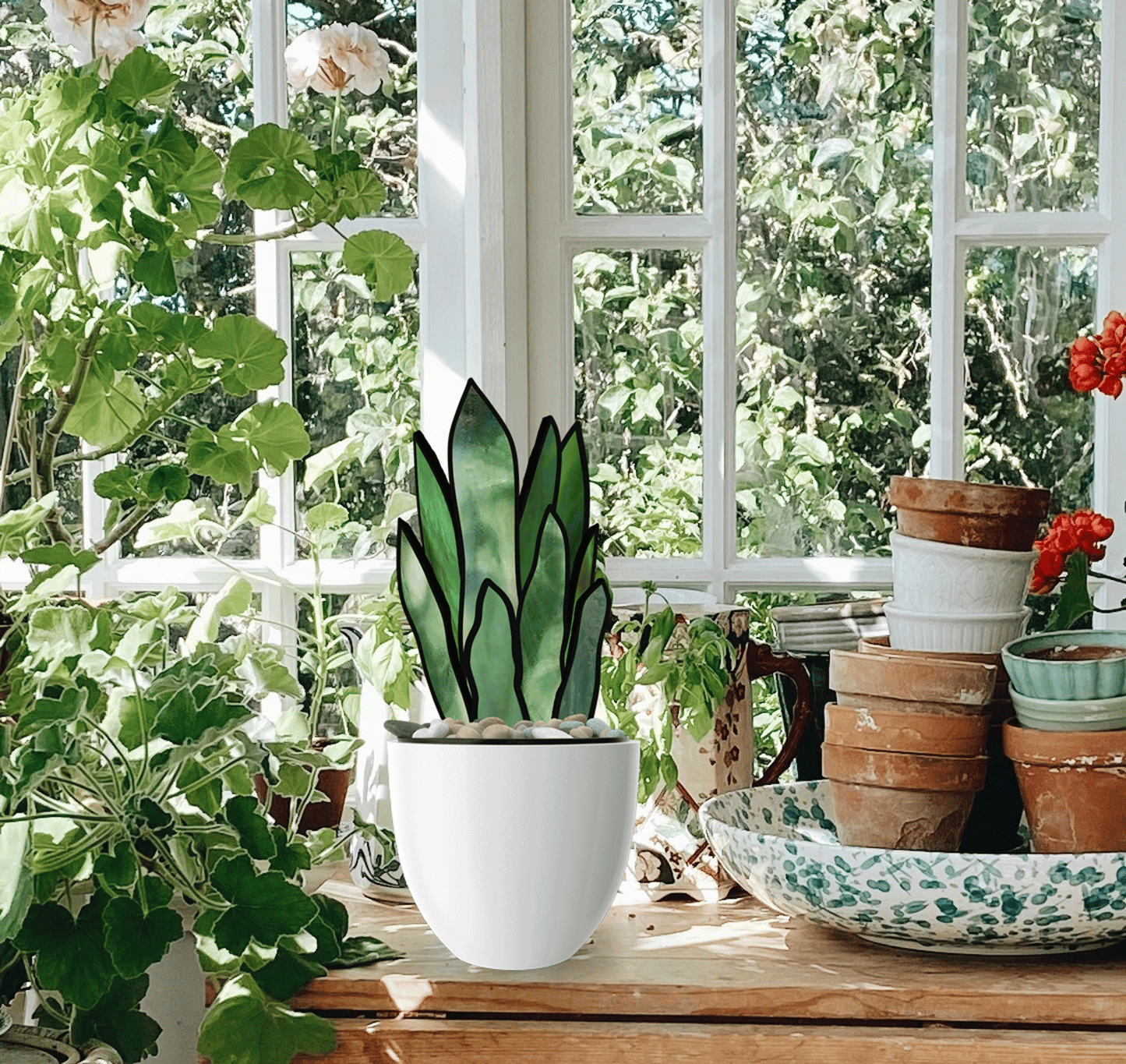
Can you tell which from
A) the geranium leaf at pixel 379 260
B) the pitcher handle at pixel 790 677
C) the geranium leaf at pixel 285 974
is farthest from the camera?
the pitcher handle at pixel 790 677

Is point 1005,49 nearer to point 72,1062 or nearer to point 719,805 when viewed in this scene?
point 719,805

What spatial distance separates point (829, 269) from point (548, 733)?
805mm

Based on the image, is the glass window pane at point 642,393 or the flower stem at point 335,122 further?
the glass window pane at point 642,393

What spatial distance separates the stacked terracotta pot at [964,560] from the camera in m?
1.19

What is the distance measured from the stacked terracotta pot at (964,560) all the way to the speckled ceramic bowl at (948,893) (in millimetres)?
219

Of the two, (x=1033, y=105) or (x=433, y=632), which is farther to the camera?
(x=1033, y=105)

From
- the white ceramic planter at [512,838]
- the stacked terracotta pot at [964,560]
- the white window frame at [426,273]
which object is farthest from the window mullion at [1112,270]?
the white ceramic planter at [512,838]

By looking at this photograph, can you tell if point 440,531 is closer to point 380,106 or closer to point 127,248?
point 127,248

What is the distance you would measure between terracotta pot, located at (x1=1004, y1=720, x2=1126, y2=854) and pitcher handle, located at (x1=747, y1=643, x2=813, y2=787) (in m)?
0.27

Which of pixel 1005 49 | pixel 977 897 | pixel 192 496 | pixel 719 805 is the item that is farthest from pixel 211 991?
pixel 1005 49

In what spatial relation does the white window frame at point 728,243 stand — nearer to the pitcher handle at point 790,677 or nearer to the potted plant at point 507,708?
the pitcher handle at point 790,677

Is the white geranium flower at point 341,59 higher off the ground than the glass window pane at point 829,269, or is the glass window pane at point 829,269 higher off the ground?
the white geranium flower at point 341,59

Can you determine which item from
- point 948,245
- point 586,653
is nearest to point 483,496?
point 586,653

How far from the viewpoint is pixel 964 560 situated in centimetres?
119
